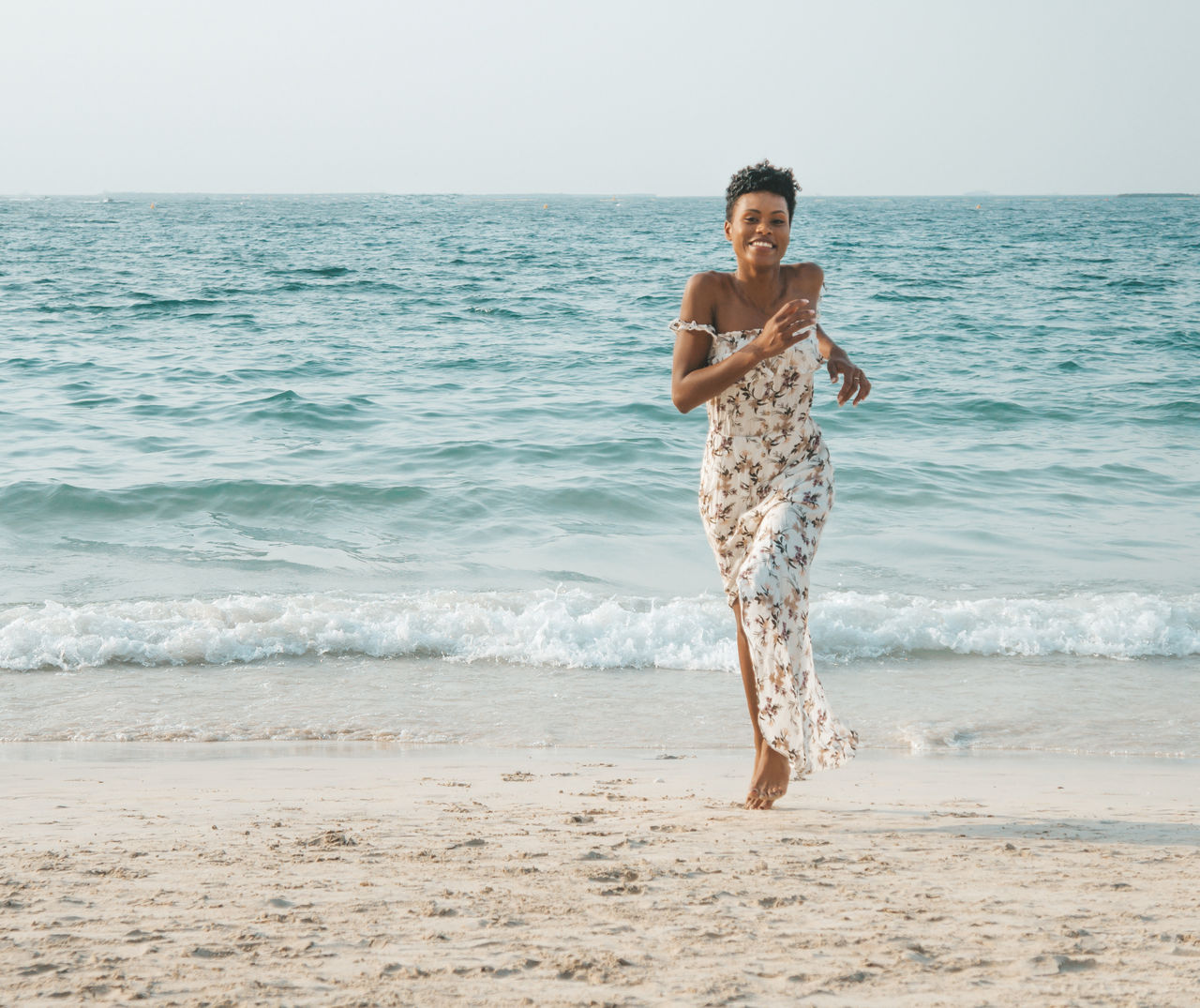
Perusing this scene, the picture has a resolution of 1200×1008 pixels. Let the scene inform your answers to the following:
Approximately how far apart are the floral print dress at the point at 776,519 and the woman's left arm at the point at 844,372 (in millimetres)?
76

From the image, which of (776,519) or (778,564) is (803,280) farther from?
(778,564)

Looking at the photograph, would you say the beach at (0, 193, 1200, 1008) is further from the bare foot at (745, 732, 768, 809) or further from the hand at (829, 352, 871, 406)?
the hand at (829, 352, 871, 406)

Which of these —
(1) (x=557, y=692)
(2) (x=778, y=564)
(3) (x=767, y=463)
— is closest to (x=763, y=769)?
(2) (x=778, y=564)

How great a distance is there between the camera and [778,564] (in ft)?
10.9

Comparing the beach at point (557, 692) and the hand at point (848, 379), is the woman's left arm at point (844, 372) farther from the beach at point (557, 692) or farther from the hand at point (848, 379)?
the beach at point (557, 692)

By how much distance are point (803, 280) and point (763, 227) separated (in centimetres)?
26

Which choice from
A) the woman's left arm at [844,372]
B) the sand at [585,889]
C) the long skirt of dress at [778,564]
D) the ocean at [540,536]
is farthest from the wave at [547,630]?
the woman's left arm at [844,372]

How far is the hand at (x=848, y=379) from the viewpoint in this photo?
357 cm

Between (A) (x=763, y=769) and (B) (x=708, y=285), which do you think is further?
(A) (x=763, y=769)

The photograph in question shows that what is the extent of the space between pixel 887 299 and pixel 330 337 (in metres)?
12.0

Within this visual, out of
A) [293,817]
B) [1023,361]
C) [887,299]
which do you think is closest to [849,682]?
[293,817]

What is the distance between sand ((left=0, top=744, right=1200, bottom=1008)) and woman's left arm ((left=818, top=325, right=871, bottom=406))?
139 cm

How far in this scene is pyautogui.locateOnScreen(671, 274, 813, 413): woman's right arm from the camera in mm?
3150

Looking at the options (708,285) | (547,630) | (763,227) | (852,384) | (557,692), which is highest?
(763,227)
